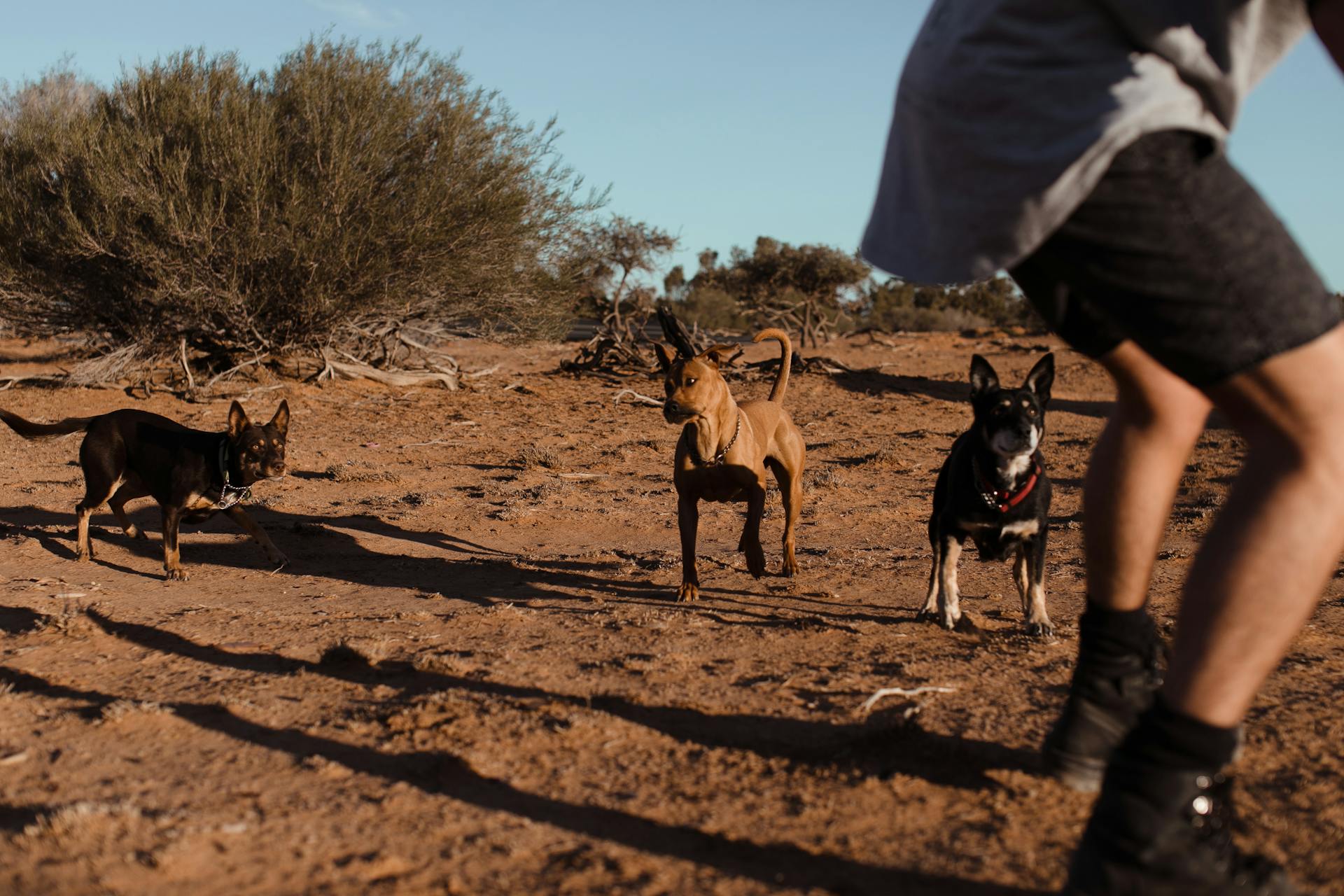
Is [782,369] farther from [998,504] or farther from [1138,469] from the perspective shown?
[1138,469]

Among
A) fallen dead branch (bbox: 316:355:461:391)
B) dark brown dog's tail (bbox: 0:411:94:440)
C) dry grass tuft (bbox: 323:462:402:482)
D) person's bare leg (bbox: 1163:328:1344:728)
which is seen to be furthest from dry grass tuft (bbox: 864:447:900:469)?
person's bare leg (bbox: 1163:328:1344:728)

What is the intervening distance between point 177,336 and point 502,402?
4.61 m

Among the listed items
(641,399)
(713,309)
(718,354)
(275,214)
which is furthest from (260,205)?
(713,309)

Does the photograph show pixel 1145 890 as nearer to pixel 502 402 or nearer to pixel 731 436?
pixel 731 436

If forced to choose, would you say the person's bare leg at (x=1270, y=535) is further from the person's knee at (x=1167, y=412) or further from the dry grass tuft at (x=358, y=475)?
the dry grass tuft at (x=358, y=475)

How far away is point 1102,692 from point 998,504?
2.45 meters

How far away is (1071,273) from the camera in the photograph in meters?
1.92

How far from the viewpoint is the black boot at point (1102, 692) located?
7.97ft

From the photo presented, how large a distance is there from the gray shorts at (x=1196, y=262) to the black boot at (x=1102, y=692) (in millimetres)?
792

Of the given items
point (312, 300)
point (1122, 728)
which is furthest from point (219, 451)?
point (312, 300)

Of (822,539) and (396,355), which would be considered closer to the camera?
(822,539)

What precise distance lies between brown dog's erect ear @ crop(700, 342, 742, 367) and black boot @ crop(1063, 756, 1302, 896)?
462 centimetres

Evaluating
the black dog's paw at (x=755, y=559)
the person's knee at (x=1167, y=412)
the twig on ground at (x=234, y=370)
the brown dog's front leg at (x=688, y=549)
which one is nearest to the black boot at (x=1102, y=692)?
the person's knee at (x=1167, y=412)

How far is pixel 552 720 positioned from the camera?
318 centimetres
